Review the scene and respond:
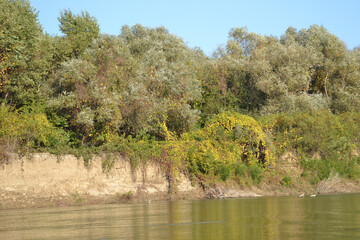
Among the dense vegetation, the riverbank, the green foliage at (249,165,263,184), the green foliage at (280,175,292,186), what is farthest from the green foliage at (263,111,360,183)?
the green foliage at (249,165,263,184)

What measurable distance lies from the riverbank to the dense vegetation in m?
0.61

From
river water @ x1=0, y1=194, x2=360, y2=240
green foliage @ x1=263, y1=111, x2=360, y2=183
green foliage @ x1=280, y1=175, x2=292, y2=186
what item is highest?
green foliage @ x1=263, y1=111, x2=360, y2=183

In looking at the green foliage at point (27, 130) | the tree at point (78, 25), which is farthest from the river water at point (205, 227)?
the tree at point (78, 25)

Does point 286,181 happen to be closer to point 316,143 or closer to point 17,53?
point 316,143

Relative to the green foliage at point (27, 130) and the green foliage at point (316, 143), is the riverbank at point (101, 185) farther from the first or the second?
the green foliage at point (316, 143)

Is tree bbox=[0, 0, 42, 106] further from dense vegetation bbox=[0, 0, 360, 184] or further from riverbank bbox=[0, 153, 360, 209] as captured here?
riverbank bbox=[0, 153, 360, 209]

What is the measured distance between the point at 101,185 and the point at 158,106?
8.44 meters

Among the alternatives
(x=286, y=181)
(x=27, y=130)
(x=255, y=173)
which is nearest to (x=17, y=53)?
(x=27, y=130)

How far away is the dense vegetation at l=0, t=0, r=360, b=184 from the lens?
105 feet

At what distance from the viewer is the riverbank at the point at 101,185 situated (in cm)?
2788

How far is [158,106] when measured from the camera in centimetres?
3606

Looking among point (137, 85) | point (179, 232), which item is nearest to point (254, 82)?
point (137, 85)

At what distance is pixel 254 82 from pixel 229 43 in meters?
11.4

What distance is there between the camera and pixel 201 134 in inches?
1425
